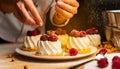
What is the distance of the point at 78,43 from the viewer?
4.65 feet

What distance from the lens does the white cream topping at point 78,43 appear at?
142 cm

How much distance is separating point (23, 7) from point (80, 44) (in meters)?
0.35

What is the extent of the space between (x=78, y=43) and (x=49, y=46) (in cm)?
17

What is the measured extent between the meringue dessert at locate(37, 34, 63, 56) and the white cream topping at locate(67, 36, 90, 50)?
11 centimetres

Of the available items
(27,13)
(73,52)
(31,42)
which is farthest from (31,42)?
(73,52)

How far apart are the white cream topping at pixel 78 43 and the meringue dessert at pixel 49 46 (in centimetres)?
11

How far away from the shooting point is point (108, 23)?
1592 mm

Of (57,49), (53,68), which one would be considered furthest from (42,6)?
(53,68)

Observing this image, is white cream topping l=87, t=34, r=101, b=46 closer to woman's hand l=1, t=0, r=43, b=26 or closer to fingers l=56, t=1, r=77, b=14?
fingers l=56, t=1, r=77, b=14

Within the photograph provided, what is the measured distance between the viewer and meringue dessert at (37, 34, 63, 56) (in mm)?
1319

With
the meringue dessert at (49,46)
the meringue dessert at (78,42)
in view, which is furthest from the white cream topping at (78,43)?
the meringue dessert at (49,46)

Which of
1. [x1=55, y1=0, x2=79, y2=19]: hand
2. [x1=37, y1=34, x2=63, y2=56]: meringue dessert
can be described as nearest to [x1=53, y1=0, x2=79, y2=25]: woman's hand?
[x1=55, y1=0, x2=79, y2=19]: hand

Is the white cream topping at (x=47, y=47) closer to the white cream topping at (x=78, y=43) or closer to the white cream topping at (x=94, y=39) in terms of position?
the white cream topping at (x=78, y=43)

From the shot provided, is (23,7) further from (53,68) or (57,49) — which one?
(53,68)
